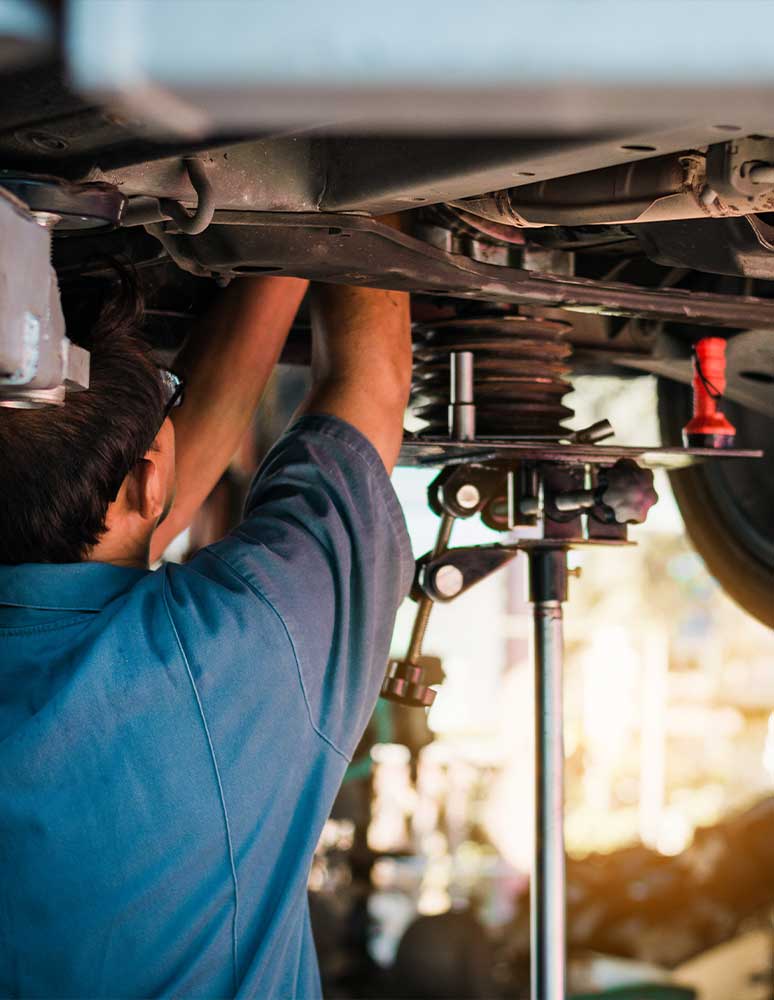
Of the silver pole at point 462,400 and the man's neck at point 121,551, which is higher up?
the silver pole at point 462,400

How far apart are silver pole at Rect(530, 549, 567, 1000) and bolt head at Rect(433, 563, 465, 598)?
16cm

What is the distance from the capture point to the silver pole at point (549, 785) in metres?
1.62

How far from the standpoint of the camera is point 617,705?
751cm

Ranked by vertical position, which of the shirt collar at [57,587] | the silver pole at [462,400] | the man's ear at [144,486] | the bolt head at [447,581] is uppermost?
the silver pole at [462,400]

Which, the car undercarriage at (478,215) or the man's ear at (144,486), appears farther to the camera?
the man's ear at (144,486)

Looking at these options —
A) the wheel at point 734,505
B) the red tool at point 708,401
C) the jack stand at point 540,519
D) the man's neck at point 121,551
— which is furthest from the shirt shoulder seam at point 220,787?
the wheel at point 734,505

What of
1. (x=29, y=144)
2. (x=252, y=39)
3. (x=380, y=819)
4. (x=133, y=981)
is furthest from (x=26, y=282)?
(x=380, y=819)

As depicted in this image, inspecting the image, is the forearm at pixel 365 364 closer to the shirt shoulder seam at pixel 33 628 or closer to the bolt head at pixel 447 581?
the bolt head at pixel 447 581

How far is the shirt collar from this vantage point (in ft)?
4.14

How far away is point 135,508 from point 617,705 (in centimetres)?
650

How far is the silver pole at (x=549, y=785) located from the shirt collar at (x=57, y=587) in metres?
0.64

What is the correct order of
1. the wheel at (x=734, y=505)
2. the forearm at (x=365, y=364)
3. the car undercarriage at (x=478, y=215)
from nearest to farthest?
1. the car undercarriage at (x=478, y=215)
2. the forearm at (x=365, y=364)
3. the wheel at (x=734, y=505)

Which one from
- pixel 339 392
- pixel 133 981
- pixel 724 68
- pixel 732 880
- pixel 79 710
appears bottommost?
pixel 732 880

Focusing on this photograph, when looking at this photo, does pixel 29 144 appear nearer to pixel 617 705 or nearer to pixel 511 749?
pixel 511 749
